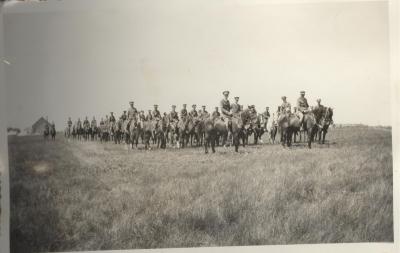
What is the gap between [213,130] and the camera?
4965 millimetres

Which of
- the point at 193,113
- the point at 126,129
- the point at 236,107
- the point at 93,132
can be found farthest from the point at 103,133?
the point at 236,107

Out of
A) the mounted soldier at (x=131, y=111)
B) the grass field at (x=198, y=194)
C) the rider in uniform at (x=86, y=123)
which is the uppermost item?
the mounted soldier at (x=131, y=111)

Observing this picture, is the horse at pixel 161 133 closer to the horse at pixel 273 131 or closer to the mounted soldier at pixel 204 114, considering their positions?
the mounted soldier at pixel 204 114

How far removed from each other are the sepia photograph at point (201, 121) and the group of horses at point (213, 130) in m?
0.01

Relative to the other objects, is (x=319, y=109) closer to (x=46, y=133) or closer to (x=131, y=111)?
(x=131, y=111)

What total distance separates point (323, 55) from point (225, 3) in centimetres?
116

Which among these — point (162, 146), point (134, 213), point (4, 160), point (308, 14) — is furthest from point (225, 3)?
point (4, 160)

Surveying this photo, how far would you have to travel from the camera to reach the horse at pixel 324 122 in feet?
16.1

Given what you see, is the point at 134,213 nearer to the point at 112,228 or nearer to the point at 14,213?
the point at 112,228

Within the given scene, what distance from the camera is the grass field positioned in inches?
186

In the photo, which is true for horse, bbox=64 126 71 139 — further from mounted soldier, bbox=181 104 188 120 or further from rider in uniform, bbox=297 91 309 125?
rider in uniform, bbox=297 91 309 125

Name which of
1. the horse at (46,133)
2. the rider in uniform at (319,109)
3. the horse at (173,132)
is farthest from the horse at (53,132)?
the rider in uniform at (319,109)

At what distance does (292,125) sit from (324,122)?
1.09 ft

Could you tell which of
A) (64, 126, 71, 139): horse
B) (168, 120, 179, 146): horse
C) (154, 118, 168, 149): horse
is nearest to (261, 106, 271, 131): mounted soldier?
(168, 120, 179, 146): horse
